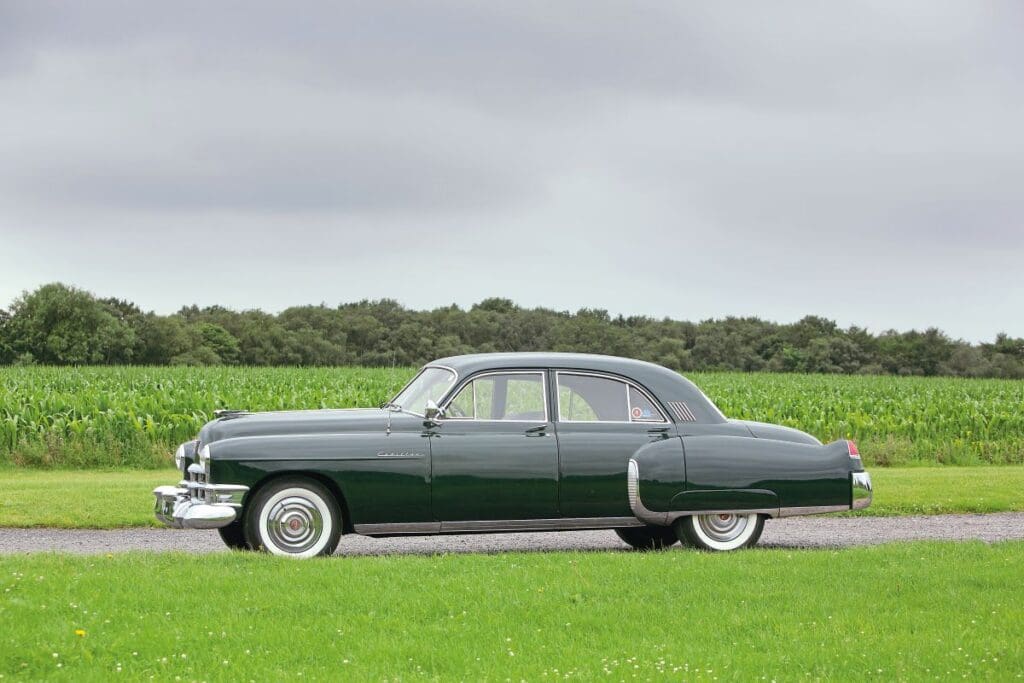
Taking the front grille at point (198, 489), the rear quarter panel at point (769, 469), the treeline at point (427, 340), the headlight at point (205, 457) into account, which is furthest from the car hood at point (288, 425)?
the treeline at point (427, 340)

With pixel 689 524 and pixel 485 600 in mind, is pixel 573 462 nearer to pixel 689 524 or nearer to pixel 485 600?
Result: pixel 689 524

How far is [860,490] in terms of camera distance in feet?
39.3

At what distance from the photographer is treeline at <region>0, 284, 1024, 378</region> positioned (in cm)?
8388

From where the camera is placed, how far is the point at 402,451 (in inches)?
433

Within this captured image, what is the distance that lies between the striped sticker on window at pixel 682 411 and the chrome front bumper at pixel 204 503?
13.3 ft

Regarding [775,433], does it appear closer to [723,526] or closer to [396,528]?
[723,526]

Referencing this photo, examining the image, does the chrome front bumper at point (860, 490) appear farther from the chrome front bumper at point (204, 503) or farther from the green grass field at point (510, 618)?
the chrome front bumper at point (204, 503)

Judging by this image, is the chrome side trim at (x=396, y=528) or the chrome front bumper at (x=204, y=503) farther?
the chrome side trim at (x=396, y=528)

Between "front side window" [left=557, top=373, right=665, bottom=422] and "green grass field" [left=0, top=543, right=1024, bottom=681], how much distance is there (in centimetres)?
156

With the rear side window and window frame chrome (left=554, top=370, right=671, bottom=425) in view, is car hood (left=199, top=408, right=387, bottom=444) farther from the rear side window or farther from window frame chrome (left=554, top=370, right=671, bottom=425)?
the rear side window

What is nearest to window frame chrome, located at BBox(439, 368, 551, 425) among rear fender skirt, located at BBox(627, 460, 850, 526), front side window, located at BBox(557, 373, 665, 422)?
front side window, located at BBox(557, 373, 665, 422)

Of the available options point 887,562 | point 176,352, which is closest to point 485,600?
point 887,562

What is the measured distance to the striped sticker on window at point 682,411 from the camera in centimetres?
1177

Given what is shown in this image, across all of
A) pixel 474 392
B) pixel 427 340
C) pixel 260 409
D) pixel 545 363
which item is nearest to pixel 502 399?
pixel 474 392
